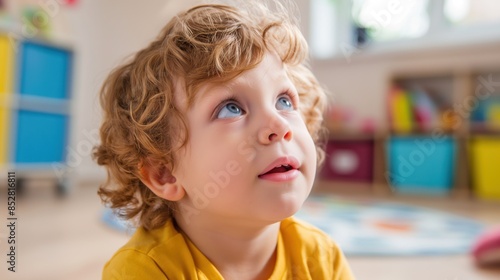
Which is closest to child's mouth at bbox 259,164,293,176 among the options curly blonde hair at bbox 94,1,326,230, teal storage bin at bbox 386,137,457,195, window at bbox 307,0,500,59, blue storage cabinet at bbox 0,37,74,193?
curly blonde hair at bbox 94,1,326,230

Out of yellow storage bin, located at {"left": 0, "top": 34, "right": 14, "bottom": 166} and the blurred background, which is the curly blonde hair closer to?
the blurred background

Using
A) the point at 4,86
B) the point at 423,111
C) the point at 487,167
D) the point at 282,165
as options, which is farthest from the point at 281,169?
the point at 423,111

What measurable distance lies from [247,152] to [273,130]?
4 centimetres

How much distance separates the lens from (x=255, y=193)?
501mm

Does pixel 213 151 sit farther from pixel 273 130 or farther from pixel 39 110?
pixel 39 110

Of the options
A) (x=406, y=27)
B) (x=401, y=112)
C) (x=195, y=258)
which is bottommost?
(x=195, y=258)

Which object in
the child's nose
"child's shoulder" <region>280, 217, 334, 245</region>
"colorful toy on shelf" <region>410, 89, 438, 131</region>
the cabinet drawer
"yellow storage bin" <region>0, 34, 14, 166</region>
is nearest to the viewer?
the child's nose

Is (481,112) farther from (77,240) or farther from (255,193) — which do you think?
(255,193)

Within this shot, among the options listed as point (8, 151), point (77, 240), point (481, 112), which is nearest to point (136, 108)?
point (77, 240)

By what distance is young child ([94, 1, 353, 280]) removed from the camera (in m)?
0.51

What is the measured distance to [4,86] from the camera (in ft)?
6.31

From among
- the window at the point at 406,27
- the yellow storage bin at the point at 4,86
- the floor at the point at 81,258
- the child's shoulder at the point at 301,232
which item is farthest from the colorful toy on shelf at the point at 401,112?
the child's shoulder at the point at 301,232

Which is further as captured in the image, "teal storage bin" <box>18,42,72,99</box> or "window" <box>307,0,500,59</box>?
"window" <box>307,0,500,59</box>

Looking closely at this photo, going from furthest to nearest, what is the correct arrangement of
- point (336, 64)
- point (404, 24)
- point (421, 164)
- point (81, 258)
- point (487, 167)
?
point (336, 64), point (404, 24), point (421, 164), point (487, 167), point (81, 258)
